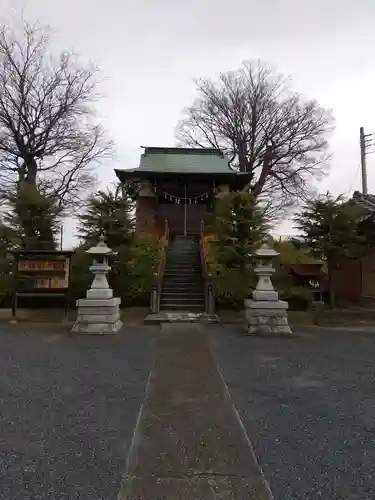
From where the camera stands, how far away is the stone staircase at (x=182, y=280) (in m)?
12.5

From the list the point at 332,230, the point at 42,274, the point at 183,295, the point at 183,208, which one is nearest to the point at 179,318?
the point at 183,295

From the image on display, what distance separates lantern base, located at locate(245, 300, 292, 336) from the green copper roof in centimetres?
1236

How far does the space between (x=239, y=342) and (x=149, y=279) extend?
17.4 ft

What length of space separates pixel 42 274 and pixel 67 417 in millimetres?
8508

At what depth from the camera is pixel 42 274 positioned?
11586 millimetres

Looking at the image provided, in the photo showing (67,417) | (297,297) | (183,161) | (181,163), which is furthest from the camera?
(183,161)

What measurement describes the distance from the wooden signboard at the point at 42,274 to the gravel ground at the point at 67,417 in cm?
418

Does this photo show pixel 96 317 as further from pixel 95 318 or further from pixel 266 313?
pixel 266 313

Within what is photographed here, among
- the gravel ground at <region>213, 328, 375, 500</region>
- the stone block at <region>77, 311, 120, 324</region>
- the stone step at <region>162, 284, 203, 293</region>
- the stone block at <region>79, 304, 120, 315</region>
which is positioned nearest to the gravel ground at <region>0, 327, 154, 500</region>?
the gravel ground at <region>213, 328, 375, 500</region>

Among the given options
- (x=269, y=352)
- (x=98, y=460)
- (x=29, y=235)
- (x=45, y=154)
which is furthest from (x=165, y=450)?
(x=45, y=154)

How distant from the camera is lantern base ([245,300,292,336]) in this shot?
9.34 meters

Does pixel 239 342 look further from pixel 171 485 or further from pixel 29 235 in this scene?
pixel 29 235

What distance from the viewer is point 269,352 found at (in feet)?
23.5

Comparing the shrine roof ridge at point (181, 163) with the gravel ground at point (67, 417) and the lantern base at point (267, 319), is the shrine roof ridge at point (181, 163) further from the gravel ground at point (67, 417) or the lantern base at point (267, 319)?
the gravel ground at point (67, 417)
